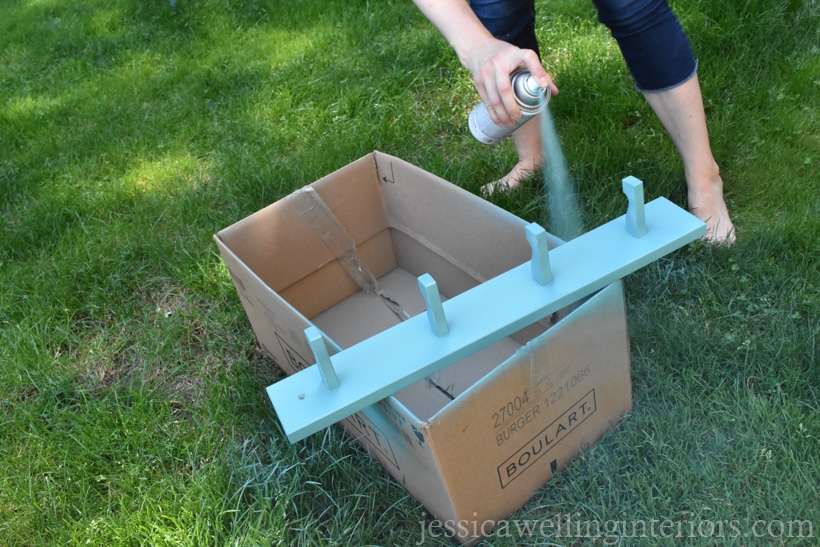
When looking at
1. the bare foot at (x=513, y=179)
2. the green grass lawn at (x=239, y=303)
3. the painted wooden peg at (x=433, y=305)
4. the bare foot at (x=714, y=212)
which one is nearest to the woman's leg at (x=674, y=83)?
the bare foot at (x=714, y=212)

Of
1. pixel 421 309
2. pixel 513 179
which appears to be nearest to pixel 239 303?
pixel 421 309

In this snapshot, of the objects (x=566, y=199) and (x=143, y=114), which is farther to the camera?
(x=143, y=114)

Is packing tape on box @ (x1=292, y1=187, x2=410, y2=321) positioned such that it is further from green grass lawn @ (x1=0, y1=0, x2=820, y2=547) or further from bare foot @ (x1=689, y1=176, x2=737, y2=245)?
bare foot @ (x1=689, y1=176, x2=737, y2=245)

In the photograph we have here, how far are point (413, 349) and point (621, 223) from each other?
0.44 metres

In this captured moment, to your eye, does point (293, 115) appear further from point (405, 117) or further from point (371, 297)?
point (371, 297)

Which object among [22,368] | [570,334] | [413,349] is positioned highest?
[413,349]

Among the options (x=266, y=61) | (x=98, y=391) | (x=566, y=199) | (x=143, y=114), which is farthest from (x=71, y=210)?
(x=566, y=199)

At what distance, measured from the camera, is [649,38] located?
5.31 feet

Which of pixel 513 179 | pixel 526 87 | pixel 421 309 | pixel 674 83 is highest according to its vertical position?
pixel 526 87

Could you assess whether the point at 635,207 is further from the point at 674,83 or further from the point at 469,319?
the point at 674,83

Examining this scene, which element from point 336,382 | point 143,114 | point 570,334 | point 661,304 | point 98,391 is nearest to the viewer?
point 336,382

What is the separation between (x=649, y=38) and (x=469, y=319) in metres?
0.89

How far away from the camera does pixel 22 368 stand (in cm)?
181

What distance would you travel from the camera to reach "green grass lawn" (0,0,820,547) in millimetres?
1356
